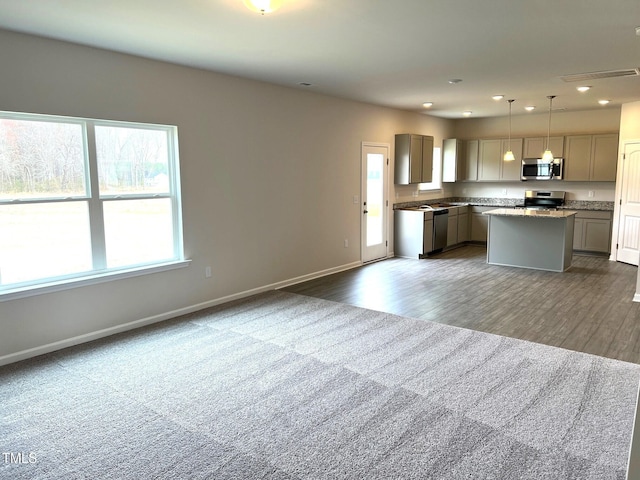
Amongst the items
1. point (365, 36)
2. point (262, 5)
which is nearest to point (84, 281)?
point (262, 5)

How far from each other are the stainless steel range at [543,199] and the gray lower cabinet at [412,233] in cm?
234

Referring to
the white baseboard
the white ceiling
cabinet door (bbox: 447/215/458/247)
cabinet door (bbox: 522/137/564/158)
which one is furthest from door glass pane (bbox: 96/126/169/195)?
cabinet door (bbox: 522/137/564/158)

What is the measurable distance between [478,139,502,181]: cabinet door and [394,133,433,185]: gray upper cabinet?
167 cm

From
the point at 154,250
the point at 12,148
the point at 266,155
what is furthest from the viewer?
the point at 266,155

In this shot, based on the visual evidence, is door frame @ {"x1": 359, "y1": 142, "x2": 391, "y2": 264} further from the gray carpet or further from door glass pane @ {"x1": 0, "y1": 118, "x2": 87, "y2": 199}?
door glass pane @ {"x1": 0, "y1": 118, "x2": 87, "y2": 199}

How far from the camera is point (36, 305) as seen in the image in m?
3.82

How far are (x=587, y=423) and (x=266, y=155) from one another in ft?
14.3

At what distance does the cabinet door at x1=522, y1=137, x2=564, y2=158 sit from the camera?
337 inches

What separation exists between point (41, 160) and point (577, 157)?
27.9 feet

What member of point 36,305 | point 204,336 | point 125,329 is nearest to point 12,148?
point 36,305

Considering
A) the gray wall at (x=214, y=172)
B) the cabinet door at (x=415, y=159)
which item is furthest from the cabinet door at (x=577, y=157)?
the gray wall at (x=214, y=172)

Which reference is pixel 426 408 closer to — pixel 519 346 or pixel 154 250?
pixel 519 346

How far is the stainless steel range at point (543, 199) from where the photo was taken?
29.1ft

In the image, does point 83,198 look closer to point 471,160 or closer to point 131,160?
point 131,160
